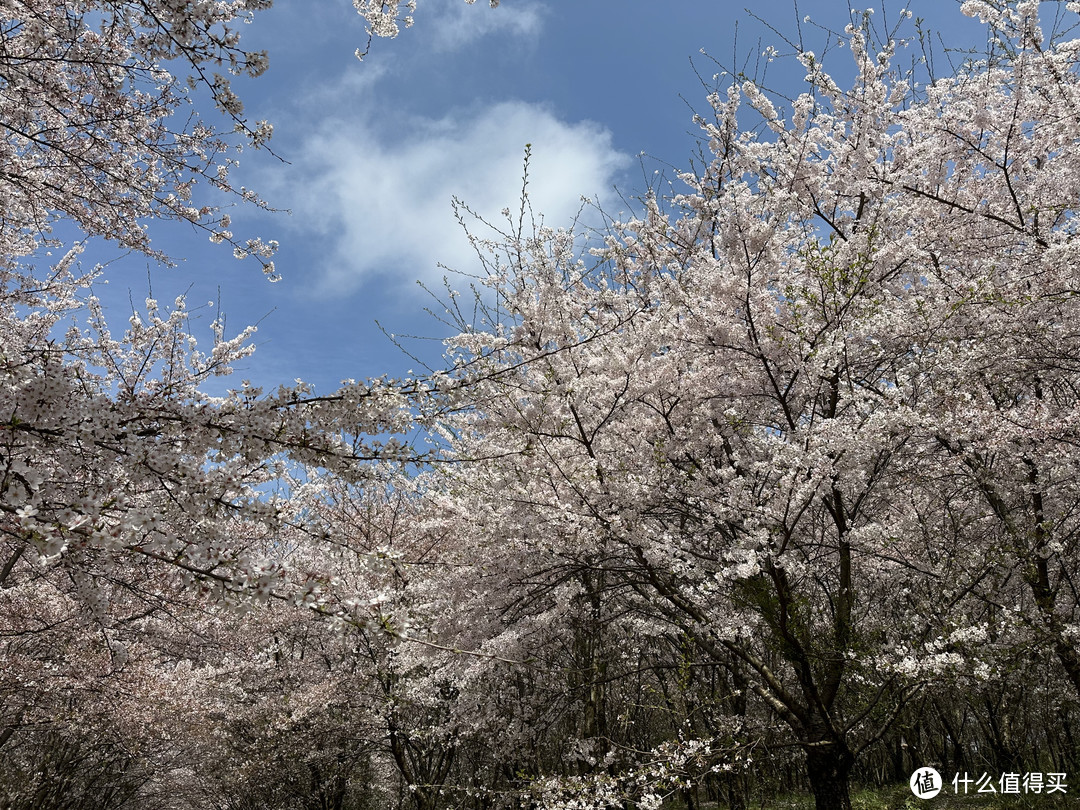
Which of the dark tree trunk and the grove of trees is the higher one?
the grove of trees

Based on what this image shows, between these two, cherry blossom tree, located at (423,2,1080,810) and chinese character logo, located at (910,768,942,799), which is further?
chinese character logo, located at (910,768,942,799)

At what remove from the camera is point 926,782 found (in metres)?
9.28

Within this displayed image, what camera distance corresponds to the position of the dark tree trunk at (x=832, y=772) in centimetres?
554

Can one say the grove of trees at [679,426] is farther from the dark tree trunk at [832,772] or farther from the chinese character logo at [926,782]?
the chinese character logo at [926,782]

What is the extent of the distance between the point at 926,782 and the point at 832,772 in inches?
214

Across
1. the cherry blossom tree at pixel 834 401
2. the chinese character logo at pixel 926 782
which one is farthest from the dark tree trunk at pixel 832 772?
the chinese character logo at pixel 926 782

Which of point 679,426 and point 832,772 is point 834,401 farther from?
point 832,772

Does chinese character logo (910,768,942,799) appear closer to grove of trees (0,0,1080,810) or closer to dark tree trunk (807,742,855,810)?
grove of trees (0,0,1080,810)

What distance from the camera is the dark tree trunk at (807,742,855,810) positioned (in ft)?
18.2

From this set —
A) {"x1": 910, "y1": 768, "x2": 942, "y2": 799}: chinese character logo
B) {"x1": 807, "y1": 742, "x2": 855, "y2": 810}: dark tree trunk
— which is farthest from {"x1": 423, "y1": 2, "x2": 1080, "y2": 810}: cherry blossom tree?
{"x1": 910, "y1": 768, "x2": 942, "y2": 799}: chinese character logo

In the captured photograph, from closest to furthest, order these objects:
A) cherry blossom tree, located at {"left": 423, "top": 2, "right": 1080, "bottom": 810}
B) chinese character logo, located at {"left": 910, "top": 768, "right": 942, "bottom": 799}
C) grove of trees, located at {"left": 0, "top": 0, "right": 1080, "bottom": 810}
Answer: grove of trees, located at {"left": 0, "top": 0, "right": 1080, "bottom": 810}, cherry blossom tree, located at {"left": 423, "top": 2, "right": 1080, "bottom": 810}, chinese character logo, located at {"left": 910, "top": 768, "right": 942, "bottom": 799}

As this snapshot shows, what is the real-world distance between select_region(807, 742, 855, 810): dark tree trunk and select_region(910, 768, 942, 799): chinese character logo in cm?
404

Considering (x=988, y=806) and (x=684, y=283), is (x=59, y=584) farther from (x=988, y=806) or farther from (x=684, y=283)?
(x=988, y=806)

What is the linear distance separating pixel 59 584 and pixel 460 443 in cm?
508
